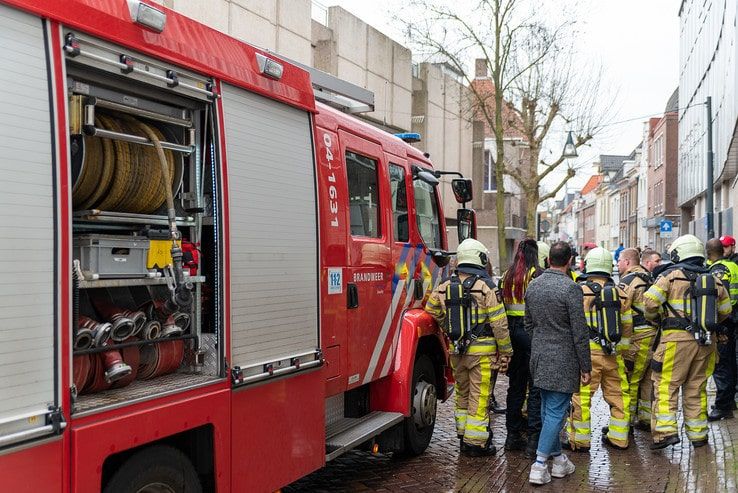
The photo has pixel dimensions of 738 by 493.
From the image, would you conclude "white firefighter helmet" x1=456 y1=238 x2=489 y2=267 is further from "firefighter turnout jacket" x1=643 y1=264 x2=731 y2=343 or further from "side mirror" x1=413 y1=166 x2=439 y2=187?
"firefighter turnout jacket" x1=643 y1=264 x2=731 y2=343

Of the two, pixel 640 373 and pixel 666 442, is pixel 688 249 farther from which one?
pixel 666 442

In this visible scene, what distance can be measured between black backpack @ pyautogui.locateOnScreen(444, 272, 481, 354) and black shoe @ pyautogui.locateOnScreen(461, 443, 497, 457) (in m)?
0.96

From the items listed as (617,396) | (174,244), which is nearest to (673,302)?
(617,396)

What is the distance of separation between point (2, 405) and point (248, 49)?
94.7 inches

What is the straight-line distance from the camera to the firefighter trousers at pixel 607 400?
6.97 m

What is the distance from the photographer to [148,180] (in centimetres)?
378

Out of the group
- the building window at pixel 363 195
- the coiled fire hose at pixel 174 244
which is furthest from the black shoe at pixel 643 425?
the coiled fire hose at pixel 174 244

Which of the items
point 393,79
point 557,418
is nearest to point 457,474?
point 557,418

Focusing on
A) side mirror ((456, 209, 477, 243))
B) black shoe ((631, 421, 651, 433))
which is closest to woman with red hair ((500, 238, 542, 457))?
side mirror ((456, 209, 477, 243))

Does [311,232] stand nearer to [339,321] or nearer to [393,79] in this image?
[339,321]

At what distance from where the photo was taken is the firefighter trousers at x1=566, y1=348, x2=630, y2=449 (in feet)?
22.9

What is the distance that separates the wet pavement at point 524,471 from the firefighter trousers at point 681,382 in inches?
9.9

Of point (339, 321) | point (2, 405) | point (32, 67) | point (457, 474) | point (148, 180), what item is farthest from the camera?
point (457, 474)

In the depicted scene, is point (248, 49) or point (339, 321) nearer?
point (248, 49)
